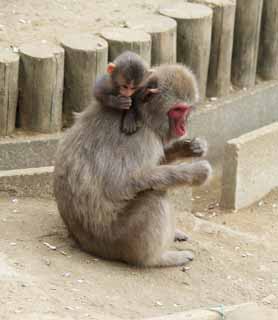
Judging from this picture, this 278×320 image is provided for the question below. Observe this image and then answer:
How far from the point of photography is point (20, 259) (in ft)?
22.3

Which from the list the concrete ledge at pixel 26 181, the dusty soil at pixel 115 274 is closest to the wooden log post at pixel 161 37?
the dusty soil at pixel 115 274

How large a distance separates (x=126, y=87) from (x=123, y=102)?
110 millimetres

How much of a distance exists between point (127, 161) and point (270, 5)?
3.95 meters

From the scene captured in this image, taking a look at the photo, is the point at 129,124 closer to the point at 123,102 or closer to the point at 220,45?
the point at 123,102

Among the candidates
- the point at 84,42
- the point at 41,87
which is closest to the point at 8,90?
the point at 41,87

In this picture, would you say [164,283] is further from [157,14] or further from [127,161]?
[157,14]

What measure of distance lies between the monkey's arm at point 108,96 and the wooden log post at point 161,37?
1923 mm

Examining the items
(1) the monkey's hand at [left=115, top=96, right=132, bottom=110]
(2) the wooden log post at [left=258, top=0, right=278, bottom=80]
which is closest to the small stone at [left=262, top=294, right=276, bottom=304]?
(1) the monkey's hand at [left=115, top=96, right=132, bottom=110]

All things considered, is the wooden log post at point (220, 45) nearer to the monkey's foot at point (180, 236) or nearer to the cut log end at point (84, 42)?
the cut log end at point (84, 42)

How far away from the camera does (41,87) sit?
8438mm

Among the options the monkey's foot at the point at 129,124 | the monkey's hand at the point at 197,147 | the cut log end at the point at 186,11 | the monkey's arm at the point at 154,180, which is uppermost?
the cut log end at the point at 186,11

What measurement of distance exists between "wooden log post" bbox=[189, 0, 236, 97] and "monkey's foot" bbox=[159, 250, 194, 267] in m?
2.70

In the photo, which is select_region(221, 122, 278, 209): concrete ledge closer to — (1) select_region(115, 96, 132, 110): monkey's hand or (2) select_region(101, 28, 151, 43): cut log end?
(2) select_region(101, 28, 151, 43): cut log end

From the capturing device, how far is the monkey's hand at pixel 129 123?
696 cm
